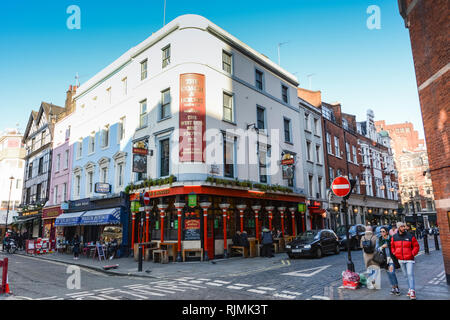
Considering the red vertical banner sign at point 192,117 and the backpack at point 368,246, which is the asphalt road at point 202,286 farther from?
the red vertical banner sign at point 192,117

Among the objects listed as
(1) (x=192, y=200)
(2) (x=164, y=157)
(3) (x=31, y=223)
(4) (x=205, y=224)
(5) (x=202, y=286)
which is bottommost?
(5) (x=202, y=286)

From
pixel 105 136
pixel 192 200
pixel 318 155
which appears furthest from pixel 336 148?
pixel 105 136

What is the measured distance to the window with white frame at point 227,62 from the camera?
21500 millimetres

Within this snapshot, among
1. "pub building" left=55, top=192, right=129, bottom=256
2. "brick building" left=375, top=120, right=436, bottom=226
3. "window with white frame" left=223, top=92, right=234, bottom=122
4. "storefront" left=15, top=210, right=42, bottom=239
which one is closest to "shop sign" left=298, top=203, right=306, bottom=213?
"window with white frame" left=223, top=92, right=234, bottom=122

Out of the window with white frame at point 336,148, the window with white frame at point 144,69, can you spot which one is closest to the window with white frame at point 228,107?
the window with white frame at point 144,69

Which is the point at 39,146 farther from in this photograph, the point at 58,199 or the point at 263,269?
the point at 263,269

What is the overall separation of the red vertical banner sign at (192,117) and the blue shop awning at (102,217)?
6.64 m

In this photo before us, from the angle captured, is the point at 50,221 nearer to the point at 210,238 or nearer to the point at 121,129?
the point at 121,129

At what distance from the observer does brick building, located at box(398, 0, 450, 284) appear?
898 cm

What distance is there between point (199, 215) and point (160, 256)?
3117 mm

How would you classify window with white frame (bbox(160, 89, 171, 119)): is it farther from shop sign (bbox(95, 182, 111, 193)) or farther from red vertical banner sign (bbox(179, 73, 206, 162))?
shop sign (bbox(95, 182, 111, 193))

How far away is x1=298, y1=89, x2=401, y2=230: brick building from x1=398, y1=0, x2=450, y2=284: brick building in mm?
21709

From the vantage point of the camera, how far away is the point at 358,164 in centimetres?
3806
